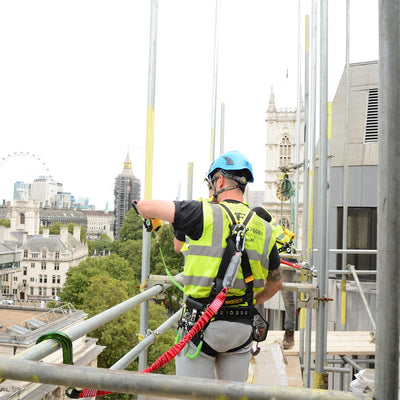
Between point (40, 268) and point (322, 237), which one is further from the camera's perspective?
point (40, 268)

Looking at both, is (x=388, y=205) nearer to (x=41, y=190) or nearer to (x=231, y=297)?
(x=231, y=297)

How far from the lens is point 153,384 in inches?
49.3

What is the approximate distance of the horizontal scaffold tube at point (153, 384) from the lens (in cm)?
121

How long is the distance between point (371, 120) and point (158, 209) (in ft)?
32.5

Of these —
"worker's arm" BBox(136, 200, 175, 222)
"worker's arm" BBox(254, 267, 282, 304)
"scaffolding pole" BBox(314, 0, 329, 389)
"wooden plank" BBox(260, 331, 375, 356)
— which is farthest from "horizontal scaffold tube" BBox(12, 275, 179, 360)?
"wooden plank" BBox(260, 331, 375, 356)

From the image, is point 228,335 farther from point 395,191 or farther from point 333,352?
point 333,352

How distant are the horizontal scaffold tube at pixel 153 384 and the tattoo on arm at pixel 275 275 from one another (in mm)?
1606

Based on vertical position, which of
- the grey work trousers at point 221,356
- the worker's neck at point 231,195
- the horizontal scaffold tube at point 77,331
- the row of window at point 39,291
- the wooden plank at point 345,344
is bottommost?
the row of window at point 39,291

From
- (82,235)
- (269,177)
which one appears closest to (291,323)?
(269,177)

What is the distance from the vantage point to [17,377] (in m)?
1.28

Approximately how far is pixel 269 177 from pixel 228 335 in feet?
189

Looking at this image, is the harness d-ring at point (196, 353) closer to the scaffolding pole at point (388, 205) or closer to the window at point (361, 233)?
the scaffolding pole at point (388, 205)

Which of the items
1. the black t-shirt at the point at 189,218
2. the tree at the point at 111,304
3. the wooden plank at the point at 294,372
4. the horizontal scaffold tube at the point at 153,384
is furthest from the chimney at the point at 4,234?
the horizontal scaffold tube at the point at 153,384

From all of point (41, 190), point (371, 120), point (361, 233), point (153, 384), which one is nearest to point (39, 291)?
point (361, 233)
